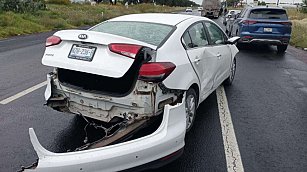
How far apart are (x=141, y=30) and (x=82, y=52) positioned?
1080 mm

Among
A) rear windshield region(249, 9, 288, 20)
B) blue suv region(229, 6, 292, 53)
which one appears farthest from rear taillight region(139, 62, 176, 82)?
rear windshield region(249, 9, 288, 20)

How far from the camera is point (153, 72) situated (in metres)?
3.54

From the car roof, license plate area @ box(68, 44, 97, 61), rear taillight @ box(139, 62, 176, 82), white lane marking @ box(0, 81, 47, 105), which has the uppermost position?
the car roof

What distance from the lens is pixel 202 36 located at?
5.09 metres

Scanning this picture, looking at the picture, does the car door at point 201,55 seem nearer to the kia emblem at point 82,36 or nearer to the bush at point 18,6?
the kia emblem at point 82,36

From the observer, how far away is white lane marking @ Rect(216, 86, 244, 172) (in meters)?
3.68

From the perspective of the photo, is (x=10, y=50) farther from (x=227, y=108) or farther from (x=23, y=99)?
Answer: (x=227, y=108)

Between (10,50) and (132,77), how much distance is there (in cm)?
903

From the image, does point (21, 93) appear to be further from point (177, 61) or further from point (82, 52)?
point (177, 61)

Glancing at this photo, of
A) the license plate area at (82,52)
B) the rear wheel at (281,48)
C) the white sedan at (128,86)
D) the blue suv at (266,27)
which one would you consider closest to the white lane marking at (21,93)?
the white sedan at (128,86)

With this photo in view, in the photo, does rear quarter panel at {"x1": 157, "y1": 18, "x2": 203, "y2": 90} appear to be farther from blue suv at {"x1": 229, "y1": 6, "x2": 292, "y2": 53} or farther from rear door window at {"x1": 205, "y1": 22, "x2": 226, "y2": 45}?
blue suv at {"x1": 229, "y1": 6, "x2": 292, "y2": 53}

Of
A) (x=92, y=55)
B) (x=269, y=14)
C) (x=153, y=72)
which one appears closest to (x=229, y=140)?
(x=153, y=72)

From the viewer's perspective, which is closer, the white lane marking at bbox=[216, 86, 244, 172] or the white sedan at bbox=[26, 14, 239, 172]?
the white sedan at bbox=[26, 14, 239, 172]

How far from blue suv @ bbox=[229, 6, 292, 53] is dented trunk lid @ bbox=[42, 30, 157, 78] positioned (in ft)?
30.5
